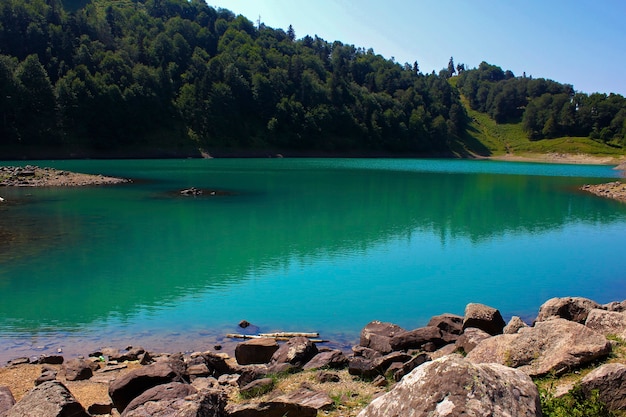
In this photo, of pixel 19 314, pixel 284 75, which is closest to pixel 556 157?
pixel 284 75

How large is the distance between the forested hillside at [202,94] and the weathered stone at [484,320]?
94681 mm

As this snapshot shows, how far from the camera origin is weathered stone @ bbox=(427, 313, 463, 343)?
476 inches

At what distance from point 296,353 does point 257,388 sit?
7.11 feet

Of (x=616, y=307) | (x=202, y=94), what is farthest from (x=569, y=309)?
(x=202, y=94)

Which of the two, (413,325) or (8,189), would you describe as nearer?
(413,325)

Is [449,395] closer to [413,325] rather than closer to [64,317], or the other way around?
[413,325]

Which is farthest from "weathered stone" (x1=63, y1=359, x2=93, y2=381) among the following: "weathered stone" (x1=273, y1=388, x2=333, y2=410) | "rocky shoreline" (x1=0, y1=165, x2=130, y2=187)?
"rocky shoreline" (x1=0, y1=165, x2=130, y2=187)

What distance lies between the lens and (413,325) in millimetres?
14742

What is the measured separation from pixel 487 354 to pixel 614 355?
5.58 ft

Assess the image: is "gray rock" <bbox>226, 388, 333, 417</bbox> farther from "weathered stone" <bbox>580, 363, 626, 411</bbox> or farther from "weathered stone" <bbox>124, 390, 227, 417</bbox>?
"weathered stone" <bbox>580, 363, 626, 411</bbox>

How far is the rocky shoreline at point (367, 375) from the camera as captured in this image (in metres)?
4.46

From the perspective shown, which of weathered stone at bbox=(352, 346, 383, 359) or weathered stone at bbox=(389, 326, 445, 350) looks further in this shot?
weathered stone at bbox=(389, 326, 445, 350)

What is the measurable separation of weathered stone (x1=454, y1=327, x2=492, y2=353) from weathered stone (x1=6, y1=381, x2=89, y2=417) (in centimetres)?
680

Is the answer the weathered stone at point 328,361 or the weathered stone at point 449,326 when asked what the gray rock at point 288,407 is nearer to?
the weathered stone at point 328,361
